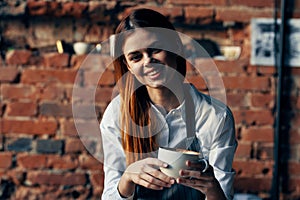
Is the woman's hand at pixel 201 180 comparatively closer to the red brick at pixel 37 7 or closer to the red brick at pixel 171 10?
the red brick at pixel 171 10

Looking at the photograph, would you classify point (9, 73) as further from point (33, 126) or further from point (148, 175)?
point (148, 175)

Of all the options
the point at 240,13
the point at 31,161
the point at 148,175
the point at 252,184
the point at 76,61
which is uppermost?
the point at 240,13

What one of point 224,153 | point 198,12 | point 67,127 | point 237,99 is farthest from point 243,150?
point 67,127

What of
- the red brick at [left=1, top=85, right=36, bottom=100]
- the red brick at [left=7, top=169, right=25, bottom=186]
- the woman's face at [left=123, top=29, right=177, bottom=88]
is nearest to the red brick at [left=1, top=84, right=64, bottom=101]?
the red brick at [left=1, top=85, right=36, bottom=100]

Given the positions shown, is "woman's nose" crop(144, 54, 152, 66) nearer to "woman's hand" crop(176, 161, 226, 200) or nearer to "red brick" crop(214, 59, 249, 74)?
"woman's hand" crop(176, 161, 226, 200)

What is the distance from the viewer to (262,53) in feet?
5.91

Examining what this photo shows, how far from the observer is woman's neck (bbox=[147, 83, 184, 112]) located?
4.77 feet

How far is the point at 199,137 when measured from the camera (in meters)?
1.45

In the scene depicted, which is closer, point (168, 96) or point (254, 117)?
point (168, 96)

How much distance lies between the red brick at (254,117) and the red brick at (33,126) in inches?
24.7

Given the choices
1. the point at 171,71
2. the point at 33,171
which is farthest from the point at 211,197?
the point at 33,171

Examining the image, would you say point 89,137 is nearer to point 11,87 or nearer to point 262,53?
point 11,87

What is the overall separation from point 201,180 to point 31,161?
0.71 m

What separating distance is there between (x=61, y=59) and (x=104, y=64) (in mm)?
146
